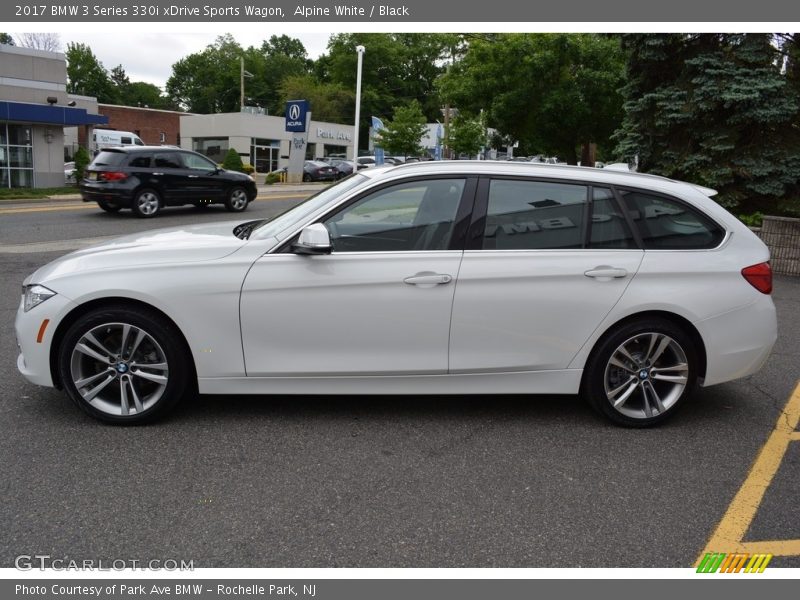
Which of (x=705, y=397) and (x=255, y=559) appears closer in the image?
(x=255, y=559)

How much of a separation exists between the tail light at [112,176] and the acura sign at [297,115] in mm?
16595

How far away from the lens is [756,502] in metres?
3.77

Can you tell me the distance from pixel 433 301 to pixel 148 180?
15196 millimetres

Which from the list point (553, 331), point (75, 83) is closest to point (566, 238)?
point (553, 331)

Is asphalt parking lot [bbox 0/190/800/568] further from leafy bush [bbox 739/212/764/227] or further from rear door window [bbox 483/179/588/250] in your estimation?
leafy bush [bbox 739/212/764/227]

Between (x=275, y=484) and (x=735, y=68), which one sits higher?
(x=735, y=68)

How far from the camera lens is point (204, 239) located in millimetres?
4824

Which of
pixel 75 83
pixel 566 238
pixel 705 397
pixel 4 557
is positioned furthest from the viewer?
pixel 75 83

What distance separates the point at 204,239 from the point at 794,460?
3972mm

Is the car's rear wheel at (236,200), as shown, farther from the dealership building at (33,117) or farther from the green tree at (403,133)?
the green tree at (403,133)

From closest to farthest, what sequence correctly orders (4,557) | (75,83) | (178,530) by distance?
(4,557) → (178,530) → (75,83)

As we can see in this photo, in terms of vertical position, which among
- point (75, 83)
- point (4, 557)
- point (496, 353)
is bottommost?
point (4, 557)

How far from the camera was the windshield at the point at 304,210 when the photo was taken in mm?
4641

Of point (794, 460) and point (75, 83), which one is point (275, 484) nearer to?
point (794, 460)
